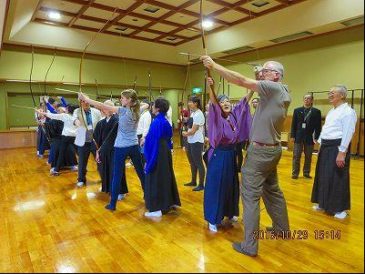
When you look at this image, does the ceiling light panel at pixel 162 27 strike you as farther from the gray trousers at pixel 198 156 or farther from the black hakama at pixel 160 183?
the black hakama at pixel 160 183

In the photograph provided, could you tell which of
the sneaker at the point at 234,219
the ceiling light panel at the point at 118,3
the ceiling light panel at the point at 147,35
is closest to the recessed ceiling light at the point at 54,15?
the ceiling light panel at the point at 118,3

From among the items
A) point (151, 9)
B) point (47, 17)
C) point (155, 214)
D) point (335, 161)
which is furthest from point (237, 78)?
point (47, 17)

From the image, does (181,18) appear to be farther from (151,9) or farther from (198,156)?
(198,156)

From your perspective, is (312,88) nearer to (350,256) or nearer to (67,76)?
(350,256)

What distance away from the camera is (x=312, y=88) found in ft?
21.7

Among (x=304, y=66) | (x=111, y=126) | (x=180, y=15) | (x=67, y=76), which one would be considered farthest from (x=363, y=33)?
(x=67, y=76)

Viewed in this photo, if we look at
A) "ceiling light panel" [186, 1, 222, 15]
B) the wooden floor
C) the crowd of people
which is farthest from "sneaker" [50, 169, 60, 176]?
"ceiling light panel" [186, 1, 222, 15]

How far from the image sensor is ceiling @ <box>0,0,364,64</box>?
222 inches

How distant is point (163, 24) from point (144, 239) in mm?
6033

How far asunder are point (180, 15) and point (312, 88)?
3550mm

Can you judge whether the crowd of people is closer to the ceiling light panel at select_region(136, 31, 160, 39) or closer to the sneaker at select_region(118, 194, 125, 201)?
the sneaker at select_region(118, 194, 125, 201)

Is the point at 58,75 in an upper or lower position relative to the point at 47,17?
lower
